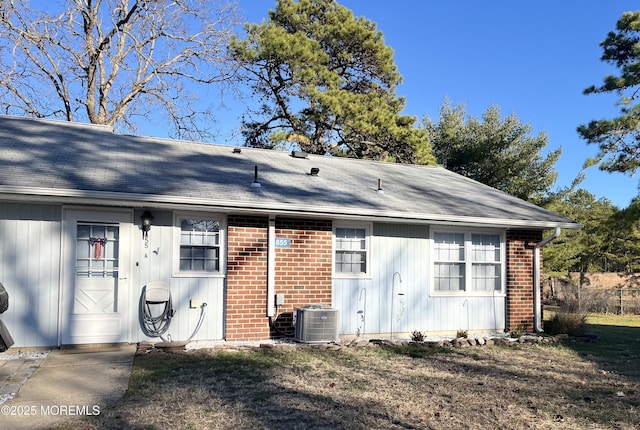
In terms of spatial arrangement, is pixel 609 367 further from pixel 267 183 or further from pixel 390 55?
pixel 390 55

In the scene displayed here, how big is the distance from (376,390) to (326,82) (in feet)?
56.3

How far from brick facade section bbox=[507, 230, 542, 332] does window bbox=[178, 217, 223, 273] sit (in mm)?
6173

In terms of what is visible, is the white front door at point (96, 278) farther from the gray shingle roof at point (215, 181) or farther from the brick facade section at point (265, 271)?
the brick facade section at point (265, 271)

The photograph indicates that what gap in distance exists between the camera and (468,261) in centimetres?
1107

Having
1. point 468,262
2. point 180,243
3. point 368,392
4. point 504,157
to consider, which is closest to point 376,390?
point 368,392

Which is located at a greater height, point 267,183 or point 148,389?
point 267,183

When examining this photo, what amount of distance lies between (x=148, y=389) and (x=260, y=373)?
1470 mm

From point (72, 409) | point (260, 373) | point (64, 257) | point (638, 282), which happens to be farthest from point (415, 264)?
point (638, 282)

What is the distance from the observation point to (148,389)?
6016mm

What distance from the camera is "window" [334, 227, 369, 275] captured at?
1015 cm

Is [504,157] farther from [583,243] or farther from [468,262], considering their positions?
[468,262]

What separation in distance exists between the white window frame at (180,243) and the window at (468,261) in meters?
4.31

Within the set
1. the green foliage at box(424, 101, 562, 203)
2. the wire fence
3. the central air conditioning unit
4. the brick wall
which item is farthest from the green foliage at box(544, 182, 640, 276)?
the brick wall

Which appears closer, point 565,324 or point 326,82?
point 565,324
